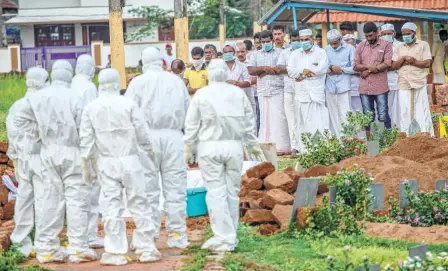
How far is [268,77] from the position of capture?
21.6 meters

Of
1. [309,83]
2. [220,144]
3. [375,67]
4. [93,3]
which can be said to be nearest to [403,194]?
[220,144]

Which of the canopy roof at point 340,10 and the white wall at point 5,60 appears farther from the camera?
the white wall at point 5,60

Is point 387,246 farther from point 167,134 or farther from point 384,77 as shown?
point 384,77

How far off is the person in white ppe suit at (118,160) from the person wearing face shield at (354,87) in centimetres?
926

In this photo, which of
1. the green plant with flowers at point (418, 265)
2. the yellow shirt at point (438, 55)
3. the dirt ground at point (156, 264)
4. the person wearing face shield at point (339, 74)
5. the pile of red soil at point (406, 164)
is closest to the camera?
the green plant with flowers at point (418, 265)

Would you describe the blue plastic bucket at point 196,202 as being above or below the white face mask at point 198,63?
below

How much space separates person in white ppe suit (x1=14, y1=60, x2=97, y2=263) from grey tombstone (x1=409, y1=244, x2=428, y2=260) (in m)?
3.66

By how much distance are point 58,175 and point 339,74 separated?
9240 millimetres

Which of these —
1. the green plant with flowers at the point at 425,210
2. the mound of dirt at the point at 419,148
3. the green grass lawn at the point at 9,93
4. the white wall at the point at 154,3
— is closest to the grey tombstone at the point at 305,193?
the green plant with flowers at the point at 425,210

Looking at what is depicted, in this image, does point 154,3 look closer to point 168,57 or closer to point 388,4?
point 388,4

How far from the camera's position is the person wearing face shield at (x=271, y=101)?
2134cm

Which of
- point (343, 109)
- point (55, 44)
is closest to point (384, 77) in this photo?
point (343, 109)

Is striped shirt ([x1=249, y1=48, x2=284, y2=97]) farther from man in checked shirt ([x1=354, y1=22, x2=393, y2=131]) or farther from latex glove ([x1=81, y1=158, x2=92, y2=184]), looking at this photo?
latex glove ([x1=81, y1=158, x2=92, y2=184])

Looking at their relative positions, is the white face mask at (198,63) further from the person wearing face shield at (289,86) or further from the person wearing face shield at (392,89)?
the person wearing face shield at (392,89)
